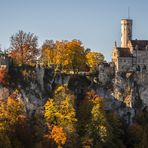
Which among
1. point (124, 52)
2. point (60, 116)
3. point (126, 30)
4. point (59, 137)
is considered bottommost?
point (59, 137)

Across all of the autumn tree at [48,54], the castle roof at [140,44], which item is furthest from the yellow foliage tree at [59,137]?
the castle roof at [140,44]

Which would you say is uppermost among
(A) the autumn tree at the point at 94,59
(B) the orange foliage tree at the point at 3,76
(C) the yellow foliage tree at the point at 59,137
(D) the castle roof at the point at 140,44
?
(D) the castle roof at the point at 140,44

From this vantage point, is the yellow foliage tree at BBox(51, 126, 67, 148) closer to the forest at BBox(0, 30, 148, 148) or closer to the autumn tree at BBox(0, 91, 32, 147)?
the forest at BBox(0, 30, 148, 148)

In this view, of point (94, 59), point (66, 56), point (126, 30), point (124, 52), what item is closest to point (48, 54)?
point (66, 56)

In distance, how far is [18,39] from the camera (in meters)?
120

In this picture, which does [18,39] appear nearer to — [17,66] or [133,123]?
[17,66]

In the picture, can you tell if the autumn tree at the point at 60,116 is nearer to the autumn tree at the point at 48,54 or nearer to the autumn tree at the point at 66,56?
the autumn tree at the point at 66,56

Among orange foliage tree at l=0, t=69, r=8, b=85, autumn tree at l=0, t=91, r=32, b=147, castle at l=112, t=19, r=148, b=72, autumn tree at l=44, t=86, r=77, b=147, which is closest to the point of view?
autumn tree at l=0, t=91, r=32, b=147

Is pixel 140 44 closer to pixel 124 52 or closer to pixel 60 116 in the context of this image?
pixel 124 52

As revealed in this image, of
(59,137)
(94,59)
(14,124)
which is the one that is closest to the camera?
(14,124)

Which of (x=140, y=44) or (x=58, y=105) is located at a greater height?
(x=140, y=44)

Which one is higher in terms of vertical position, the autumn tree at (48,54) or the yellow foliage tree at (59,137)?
the autumn tree at (48,54)

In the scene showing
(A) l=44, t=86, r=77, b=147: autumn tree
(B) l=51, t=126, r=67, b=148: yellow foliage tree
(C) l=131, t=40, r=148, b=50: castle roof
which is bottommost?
(B) l=51, t=126, r=67, b=148: yellow foliage tree

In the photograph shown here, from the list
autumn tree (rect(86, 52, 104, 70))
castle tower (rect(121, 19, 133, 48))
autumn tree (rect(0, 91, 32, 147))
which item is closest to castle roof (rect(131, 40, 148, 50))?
castle tower (rect(121, 19, 133, 48))
